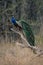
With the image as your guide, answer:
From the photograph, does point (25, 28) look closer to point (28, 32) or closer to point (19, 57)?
point (28, 32)

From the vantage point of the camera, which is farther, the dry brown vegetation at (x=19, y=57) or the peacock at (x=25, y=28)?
the dry brown vegetation at (x=19, y=57)

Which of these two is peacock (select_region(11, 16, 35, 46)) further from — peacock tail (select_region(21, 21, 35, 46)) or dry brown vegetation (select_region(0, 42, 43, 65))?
dry brown vegetation (select_region(0, 42, 43, 65))

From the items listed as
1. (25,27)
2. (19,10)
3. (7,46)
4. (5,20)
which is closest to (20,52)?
(7,46)

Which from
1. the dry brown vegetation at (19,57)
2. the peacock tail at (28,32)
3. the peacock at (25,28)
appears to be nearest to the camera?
the peacock at (25,28)

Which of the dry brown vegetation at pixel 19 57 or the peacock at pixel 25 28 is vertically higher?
the peacock at pixel 25 28

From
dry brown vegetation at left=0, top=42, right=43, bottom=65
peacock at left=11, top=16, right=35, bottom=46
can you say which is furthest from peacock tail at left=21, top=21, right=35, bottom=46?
dry brown vegetation at left=0, top=42, right=43, bottom=65

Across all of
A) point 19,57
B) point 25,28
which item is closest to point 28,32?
point 25,28

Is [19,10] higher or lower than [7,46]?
lower

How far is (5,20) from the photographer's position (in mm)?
10023

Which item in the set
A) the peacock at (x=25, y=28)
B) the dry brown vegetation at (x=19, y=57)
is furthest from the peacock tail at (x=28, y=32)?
the dry brown vegetation at (x=19, y=57)

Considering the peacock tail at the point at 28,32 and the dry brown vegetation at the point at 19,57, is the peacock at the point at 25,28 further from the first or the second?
the dry brown vegetation at the point at 19,57

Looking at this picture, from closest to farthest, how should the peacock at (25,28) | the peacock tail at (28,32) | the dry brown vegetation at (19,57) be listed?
the peacock at (25,28), the peacock tail at (28,32), the dry brown vegetation at (19,57)

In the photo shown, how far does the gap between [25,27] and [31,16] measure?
7.76 m

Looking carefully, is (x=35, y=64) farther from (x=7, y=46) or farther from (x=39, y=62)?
(x=7, y=46)
